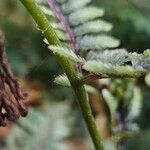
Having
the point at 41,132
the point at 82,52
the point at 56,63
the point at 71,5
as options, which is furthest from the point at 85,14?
the point at 56,63

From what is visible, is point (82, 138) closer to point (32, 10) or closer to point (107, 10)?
point (107, 10)

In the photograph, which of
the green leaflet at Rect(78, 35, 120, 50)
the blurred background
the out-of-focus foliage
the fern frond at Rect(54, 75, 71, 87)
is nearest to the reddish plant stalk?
the fern frond at Rect(54, 75, 71, 87)

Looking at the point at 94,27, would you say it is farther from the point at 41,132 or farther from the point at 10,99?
the point at 41,132

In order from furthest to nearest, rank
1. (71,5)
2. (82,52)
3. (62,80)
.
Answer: (71,5) < (82,52) < (62,80)

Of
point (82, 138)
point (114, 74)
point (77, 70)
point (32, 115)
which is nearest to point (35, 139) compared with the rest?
point (32, 115)

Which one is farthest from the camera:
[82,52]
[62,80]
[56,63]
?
[56,63]

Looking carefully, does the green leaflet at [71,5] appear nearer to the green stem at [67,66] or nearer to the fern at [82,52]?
the fern at [82,52]

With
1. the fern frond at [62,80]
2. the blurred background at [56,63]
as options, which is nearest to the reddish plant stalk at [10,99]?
the fern frond at [62,80]

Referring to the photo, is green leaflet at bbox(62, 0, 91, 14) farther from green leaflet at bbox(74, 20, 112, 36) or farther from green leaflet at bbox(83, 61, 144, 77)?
green leaflet at bbox(83, 61, 144, 77)

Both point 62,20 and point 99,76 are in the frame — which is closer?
point 99,76
